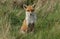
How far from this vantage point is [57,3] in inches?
356

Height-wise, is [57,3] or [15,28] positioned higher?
[57,3]

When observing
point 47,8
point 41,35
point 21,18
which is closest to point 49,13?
point 47,8

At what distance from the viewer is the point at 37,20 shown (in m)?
8.60

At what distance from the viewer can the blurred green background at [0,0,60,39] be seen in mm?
7500

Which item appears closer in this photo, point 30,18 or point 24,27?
point 24,27

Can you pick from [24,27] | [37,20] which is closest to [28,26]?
[24,27]

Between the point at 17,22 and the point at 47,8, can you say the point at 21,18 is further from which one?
the point at 47,8

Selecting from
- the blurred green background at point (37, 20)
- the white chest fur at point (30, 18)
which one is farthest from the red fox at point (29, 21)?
the blurred green background at point (37, 20)

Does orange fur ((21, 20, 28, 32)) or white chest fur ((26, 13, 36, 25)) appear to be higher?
white chest fur ((26, 13, 36, 25))

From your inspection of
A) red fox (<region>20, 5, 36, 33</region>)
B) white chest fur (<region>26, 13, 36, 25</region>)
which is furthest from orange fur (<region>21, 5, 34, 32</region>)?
white chest fur (<region>26, 13, 36, 25</region>)

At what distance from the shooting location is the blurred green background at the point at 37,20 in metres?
7.50

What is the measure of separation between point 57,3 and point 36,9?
742 mm

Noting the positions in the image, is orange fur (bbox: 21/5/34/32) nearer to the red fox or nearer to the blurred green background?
the red fox

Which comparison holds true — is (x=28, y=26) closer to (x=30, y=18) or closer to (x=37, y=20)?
(x=30, y=18)
